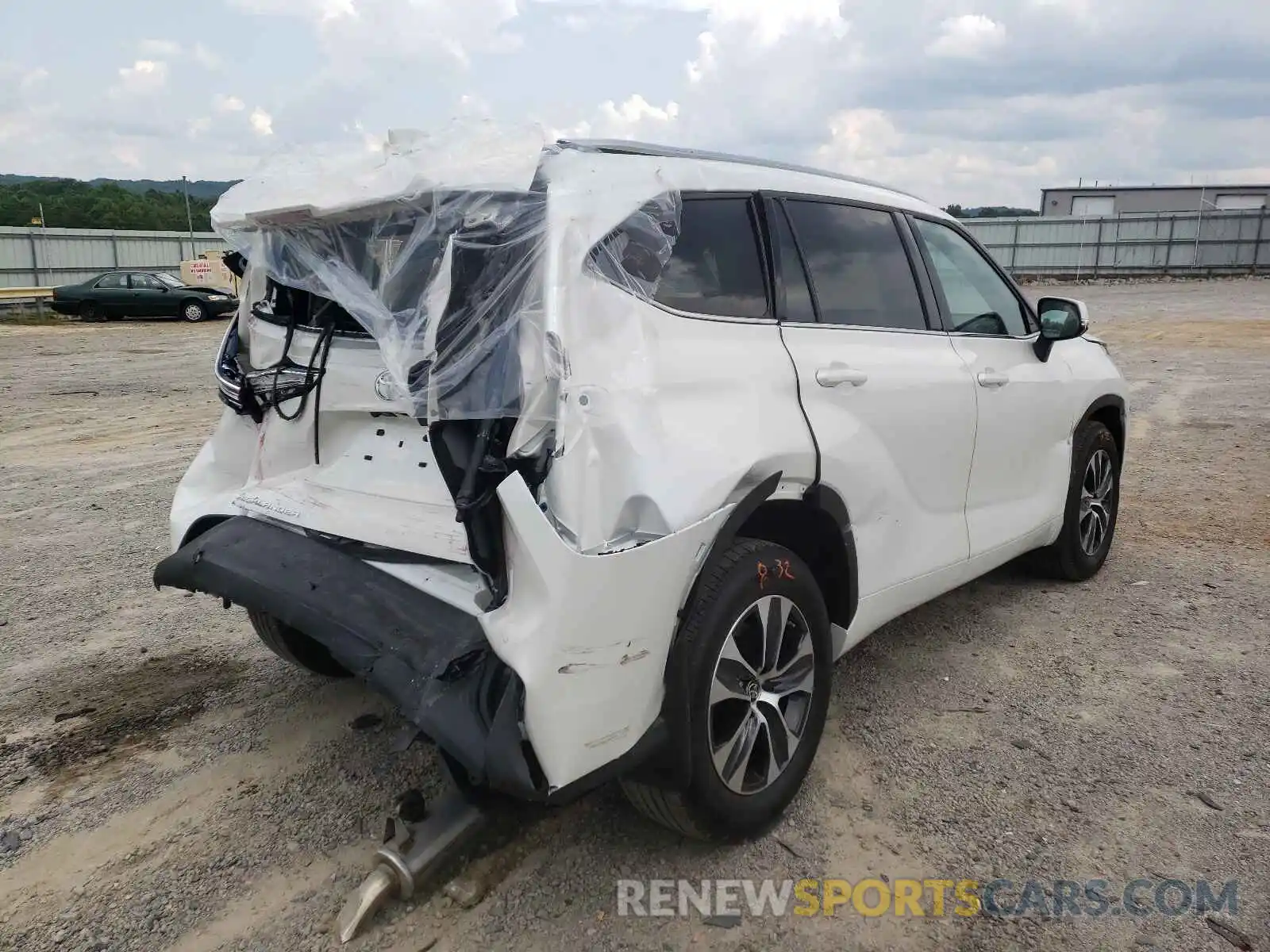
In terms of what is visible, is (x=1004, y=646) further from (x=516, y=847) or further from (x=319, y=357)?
(x=319, y=357)

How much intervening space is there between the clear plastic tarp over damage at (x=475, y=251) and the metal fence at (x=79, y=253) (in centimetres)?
3150

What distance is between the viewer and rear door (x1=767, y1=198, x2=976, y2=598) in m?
3.05

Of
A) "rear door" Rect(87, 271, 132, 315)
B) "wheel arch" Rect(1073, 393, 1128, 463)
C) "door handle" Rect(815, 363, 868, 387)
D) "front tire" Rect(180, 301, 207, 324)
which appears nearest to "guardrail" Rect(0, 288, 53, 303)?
"rear door" Rect(87, 271, 132, 315)

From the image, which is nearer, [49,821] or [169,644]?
[49,821]

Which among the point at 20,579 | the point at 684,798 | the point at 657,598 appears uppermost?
the point at 657,598

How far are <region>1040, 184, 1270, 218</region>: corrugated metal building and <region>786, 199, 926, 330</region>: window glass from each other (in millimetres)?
53651

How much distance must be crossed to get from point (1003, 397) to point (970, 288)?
0.50 meters

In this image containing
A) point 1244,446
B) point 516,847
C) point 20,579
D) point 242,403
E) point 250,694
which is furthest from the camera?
point 1244,446

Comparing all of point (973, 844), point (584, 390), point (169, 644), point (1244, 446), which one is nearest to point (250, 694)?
point (169, 644)

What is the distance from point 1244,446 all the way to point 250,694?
324 inches

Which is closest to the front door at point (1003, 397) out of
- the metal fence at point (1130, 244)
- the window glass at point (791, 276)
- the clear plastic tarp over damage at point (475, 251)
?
the window glass at point (791, 276)

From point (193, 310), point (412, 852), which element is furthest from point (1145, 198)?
point (412, 852)

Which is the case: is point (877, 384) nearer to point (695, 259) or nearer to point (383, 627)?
point (695, 259)

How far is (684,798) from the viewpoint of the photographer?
2.57 m
